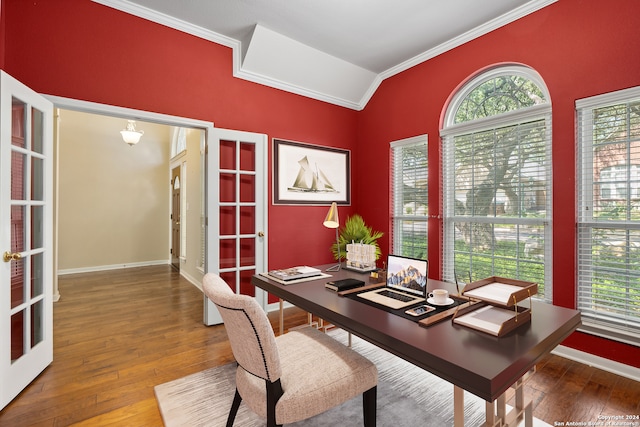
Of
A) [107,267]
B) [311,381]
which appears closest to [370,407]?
[311,381]

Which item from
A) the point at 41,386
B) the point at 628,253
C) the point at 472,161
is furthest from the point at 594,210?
the point at 41,386

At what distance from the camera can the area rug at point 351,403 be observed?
67.6 inches

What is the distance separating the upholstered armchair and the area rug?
34cm

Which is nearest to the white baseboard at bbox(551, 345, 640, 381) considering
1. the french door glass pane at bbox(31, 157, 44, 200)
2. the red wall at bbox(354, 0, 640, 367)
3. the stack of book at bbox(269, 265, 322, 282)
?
the red wall at bbox(354, 0, 640, 367)

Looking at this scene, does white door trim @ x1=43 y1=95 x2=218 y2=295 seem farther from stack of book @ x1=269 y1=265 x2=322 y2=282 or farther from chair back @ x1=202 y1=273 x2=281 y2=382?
chair back @ x1=202 y1=273 x2=281 y2=382

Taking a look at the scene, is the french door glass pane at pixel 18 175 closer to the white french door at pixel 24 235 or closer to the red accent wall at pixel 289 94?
the white french door at pixel 24 235


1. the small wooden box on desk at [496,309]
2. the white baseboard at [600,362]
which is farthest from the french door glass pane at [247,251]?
the white baseboard at [600,362]

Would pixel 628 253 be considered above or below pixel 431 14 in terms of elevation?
Answer: below

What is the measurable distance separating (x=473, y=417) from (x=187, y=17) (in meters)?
3.91

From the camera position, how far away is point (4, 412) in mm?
1811

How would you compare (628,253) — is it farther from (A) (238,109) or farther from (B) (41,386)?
(B) (41,386)

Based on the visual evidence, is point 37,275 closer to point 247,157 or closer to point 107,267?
point 247,157

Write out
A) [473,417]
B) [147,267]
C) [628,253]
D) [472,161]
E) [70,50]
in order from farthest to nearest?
[147,267] < [472,161] < [70,50] < [628,253] < [473,417]

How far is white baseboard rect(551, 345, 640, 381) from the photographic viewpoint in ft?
6.99
